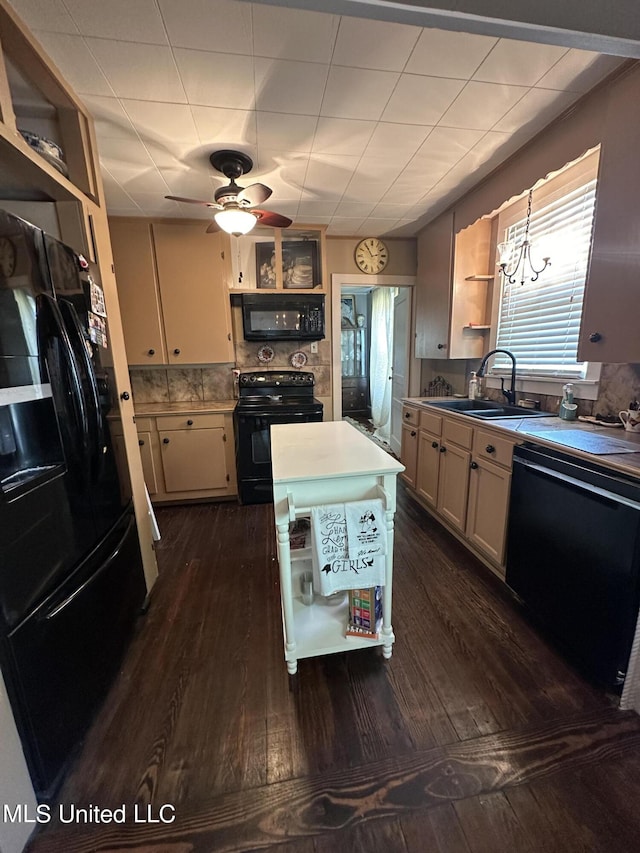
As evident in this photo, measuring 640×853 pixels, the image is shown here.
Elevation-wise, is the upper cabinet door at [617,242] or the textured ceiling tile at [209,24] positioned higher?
the textured ceiling tile at [209,24]

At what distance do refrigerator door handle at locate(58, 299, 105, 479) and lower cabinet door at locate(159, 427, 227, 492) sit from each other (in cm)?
159

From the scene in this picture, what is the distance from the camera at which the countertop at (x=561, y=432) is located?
1.32m

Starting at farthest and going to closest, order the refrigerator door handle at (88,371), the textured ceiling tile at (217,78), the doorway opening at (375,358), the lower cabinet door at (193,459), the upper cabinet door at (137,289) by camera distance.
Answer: the doorway opening at (375,358)
the lower cabinet door at (193,459)
the upper cabinet door at (137,289)
the textured ceiling tile at (217,78)
the refrigerator door handle at (88,371)

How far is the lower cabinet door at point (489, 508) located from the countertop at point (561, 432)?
24cm

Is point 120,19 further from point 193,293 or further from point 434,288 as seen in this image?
point 434,288

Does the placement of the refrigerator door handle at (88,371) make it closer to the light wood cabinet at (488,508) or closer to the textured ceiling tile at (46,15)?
the textured ceiling tile at (46,15)

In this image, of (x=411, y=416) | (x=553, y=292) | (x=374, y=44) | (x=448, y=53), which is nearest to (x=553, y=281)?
(x=553, y=292)

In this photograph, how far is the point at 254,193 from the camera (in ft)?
6.61

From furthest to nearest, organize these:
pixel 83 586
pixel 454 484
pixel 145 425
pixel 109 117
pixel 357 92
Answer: pixel 145 425, pixel 454 484, pixel 109 117, pixel 357 92, pixel 83 586

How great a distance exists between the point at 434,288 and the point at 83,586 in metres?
3.33

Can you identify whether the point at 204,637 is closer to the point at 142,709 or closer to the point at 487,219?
the point at 142,709

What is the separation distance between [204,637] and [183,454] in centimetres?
168

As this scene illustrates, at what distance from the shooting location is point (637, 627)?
4.05 ft

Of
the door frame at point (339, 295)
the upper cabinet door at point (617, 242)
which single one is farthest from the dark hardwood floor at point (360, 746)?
the door frame at point (339, 295)
